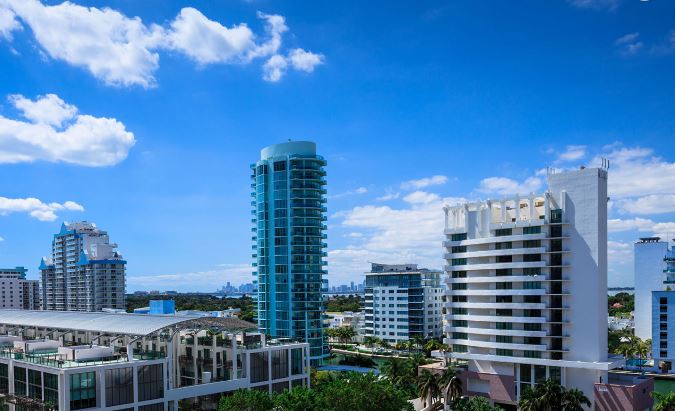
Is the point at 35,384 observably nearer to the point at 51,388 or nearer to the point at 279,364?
the point at 51,388

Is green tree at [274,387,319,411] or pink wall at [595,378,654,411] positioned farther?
pink wall at [595,378,654,411]

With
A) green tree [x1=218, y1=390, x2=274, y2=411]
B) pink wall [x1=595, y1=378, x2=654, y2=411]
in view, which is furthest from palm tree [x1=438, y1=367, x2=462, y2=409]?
green tree [x1=218, y1=390, x2=274, y2=411]

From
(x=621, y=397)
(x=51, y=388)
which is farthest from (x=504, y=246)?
(x=51, y=388)

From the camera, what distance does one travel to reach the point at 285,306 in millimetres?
81625

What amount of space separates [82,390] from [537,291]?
36.8m

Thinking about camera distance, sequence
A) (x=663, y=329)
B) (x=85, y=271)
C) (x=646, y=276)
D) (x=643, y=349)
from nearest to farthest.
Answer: (x=663, y=329) < (x=643, y=349) < (x=646, y=276) < (x=85, y=271)

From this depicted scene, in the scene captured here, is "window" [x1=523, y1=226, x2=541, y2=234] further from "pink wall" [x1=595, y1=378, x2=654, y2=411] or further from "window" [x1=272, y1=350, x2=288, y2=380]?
"window" [x1=272, y1=350, x2=288, y2=380]

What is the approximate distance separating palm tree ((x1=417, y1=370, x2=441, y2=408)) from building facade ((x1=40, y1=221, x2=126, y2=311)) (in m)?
94.2

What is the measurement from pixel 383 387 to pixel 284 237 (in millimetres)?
46305

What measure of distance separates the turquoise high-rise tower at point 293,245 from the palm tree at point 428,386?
32.3 metres

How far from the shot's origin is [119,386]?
127ft

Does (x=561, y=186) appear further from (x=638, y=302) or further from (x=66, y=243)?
(x=66, y=243)

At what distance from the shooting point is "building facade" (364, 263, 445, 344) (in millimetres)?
102250

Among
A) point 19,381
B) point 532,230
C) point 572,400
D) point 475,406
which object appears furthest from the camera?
point 532,230
